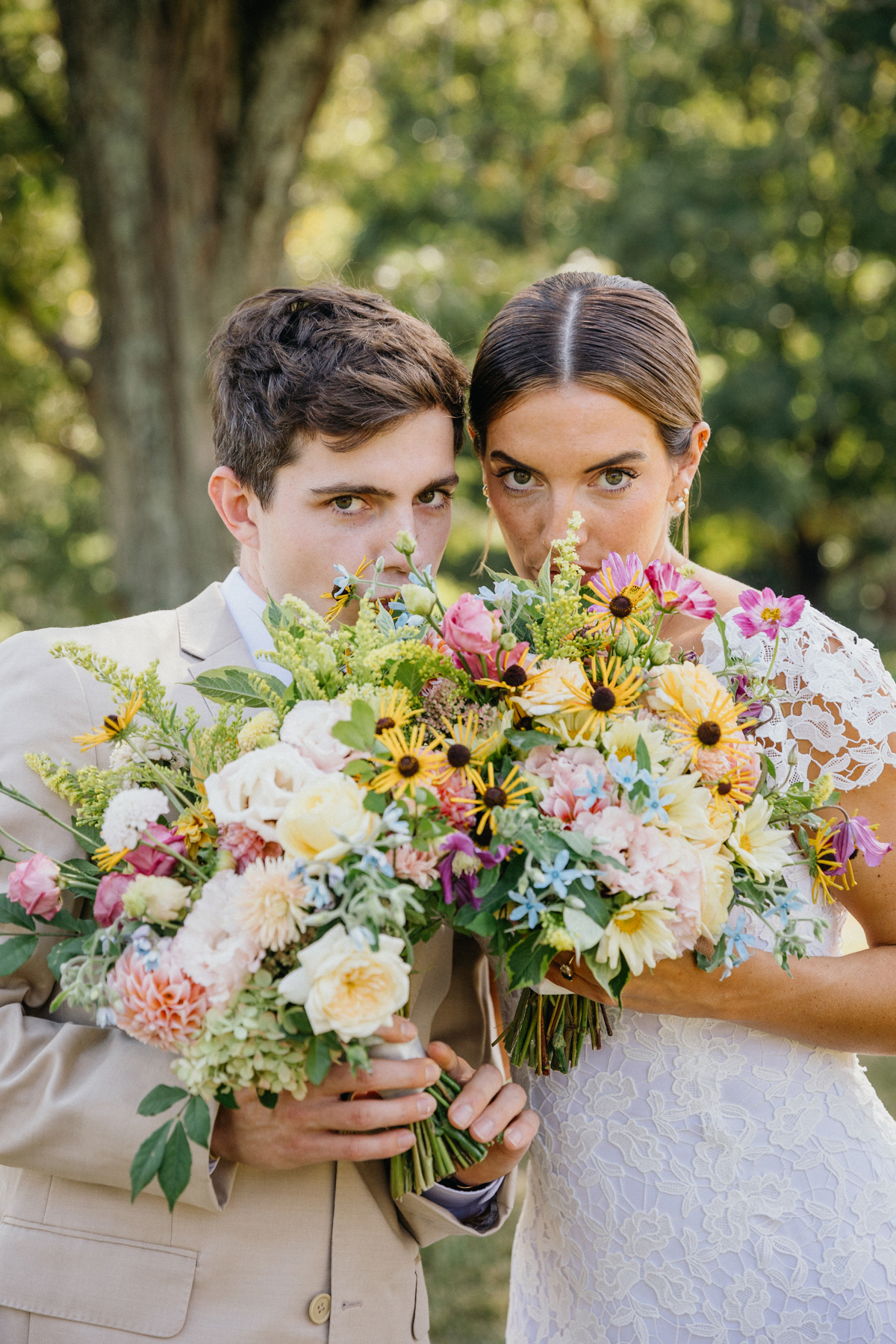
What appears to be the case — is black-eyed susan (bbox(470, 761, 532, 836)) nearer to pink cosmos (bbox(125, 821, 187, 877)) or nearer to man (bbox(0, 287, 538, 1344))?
man (bbox(0, 287, 538, 1344))

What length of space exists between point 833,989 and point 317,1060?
4.03 ft

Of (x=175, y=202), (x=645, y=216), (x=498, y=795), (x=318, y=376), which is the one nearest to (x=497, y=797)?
(x=498, y=795)

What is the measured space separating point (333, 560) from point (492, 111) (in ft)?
47.0

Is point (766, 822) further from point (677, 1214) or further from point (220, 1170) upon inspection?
point (220, 1170)

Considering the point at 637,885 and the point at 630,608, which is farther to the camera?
the point at 630,608

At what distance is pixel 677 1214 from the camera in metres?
2.29

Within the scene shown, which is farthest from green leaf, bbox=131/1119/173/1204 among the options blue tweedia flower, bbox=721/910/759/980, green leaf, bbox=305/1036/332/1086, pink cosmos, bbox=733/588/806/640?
pink cosmos, bbox=733/588/806/640

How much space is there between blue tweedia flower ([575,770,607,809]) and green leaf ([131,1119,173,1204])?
0.79 m

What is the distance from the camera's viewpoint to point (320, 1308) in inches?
80.0

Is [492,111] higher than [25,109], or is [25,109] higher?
[492,111]

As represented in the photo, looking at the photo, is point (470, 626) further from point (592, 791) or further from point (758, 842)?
point (758, 842)

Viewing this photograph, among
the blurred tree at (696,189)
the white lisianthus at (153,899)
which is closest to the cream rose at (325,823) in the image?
the white lisianthus at (153,899)

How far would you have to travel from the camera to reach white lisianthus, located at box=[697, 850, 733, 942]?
1.71m

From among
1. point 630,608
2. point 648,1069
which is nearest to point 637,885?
point 630,608
